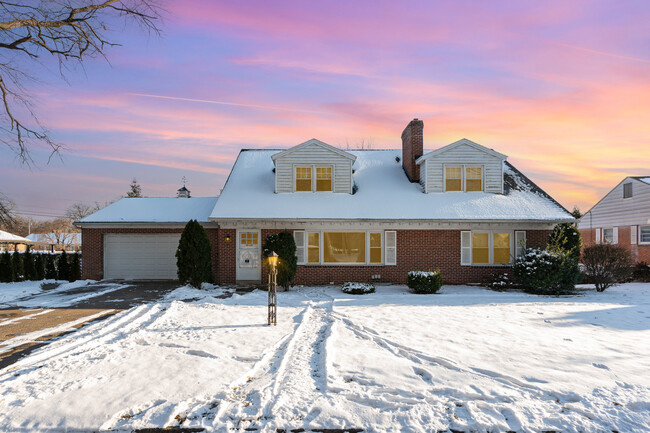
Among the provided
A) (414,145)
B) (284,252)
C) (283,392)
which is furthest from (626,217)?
(283,392)

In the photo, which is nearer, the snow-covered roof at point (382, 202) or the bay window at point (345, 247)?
the snow-covered roof at point (382, 202)

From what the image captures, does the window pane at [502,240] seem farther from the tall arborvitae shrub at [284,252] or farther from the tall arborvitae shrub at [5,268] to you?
the tall arborvitae shrub at [5,268]

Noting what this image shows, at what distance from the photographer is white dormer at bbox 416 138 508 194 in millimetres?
16406

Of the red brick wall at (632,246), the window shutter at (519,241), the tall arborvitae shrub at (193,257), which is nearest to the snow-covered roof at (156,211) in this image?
the tall arborvitae shrub at (193,257)

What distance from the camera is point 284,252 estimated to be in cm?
A: 1355

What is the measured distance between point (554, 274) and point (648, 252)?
50.8 feet

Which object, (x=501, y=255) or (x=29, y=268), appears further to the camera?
(x=29, y=268)

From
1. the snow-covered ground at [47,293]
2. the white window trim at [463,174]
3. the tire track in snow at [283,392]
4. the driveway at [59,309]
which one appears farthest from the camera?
the white window trim at [463,174]

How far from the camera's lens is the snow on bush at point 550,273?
44.1 feet

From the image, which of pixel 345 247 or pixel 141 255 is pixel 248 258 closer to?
pixel 345 247

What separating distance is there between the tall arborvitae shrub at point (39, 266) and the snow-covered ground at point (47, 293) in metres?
0.67

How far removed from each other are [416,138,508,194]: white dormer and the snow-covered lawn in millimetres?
8009

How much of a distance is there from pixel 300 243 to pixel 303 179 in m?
3.07

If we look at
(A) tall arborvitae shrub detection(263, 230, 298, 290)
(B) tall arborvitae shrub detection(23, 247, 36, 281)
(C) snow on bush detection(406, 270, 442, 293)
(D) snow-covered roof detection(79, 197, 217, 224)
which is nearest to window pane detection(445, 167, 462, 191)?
(C) snow on bush detection(406, 270, 442, 293)
